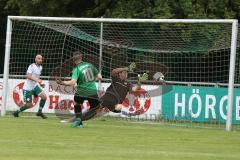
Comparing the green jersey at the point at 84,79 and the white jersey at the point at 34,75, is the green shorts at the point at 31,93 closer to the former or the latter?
the white jersey at the point at 34,75

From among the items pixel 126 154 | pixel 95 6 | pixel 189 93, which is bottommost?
pixel 126 154

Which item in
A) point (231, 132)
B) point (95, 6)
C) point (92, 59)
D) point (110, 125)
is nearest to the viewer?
point (231, 132)

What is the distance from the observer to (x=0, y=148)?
12.9 meters

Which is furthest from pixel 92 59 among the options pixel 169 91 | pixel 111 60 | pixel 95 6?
pixel 95 6

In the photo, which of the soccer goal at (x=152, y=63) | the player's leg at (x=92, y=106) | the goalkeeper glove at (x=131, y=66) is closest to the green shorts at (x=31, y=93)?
the soccer goal at (x=152, y=63)

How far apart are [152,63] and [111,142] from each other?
8.14 metres

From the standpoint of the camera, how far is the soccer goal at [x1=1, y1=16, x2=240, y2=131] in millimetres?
22312

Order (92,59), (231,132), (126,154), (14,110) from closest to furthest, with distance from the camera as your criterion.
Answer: (126,154), (231,132), (92,59), (14,110)

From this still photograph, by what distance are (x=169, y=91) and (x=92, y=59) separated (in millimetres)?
2484

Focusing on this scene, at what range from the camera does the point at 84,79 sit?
19.2m

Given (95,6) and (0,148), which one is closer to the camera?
(0,148)

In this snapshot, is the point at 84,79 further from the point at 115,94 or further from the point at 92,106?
the point at 115,94

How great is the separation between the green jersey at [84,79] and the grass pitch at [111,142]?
0.89m

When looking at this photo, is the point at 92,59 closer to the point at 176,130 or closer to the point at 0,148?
the point at 176,130
